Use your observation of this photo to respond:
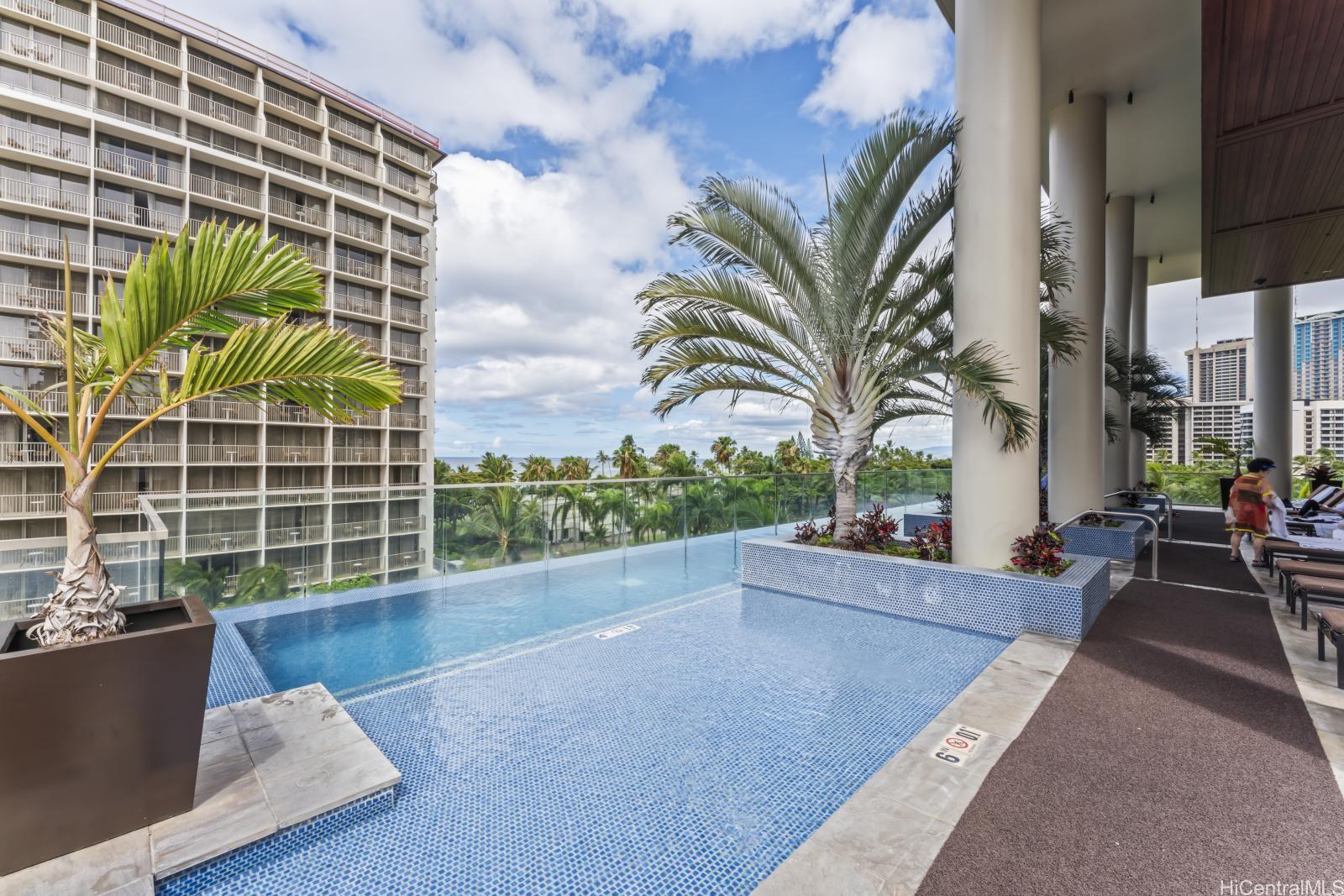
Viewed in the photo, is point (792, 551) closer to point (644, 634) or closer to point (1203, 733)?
point (644, 634)

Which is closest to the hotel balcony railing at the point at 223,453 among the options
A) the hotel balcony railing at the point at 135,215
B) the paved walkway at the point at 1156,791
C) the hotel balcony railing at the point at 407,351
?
the hotel balcony railing at the point at 135,215

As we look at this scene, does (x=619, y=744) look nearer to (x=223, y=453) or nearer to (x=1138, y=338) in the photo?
(x=1138, y=338)

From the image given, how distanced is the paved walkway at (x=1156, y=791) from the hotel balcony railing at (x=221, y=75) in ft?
149

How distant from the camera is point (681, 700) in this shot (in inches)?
138

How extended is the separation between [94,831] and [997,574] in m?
5.46

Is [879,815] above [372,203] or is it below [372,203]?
below

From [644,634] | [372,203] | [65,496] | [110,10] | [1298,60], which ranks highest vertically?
[110,10]

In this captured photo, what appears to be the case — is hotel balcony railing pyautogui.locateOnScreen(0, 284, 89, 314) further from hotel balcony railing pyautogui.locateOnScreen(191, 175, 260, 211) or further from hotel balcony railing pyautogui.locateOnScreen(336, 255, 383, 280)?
hotel balcony railing pyautogui.locateOnScreen(336, 255, 383, 280)

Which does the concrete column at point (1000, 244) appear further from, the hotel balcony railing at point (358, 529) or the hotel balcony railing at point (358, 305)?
the hotel balcony railing at point (358, 305)

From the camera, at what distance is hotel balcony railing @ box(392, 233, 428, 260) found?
3984 cm

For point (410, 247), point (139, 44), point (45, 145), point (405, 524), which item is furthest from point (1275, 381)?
point (139, 44)

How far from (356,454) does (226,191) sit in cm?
A: 1627

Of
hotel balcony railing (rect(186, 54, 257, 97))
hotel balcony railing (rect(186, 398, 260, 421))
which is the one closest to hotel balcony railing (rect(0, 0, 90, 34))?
hotel balcony railing (rect(186, 54, 257, 97))

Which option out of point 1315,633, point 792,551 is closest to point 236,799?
point 792,551
